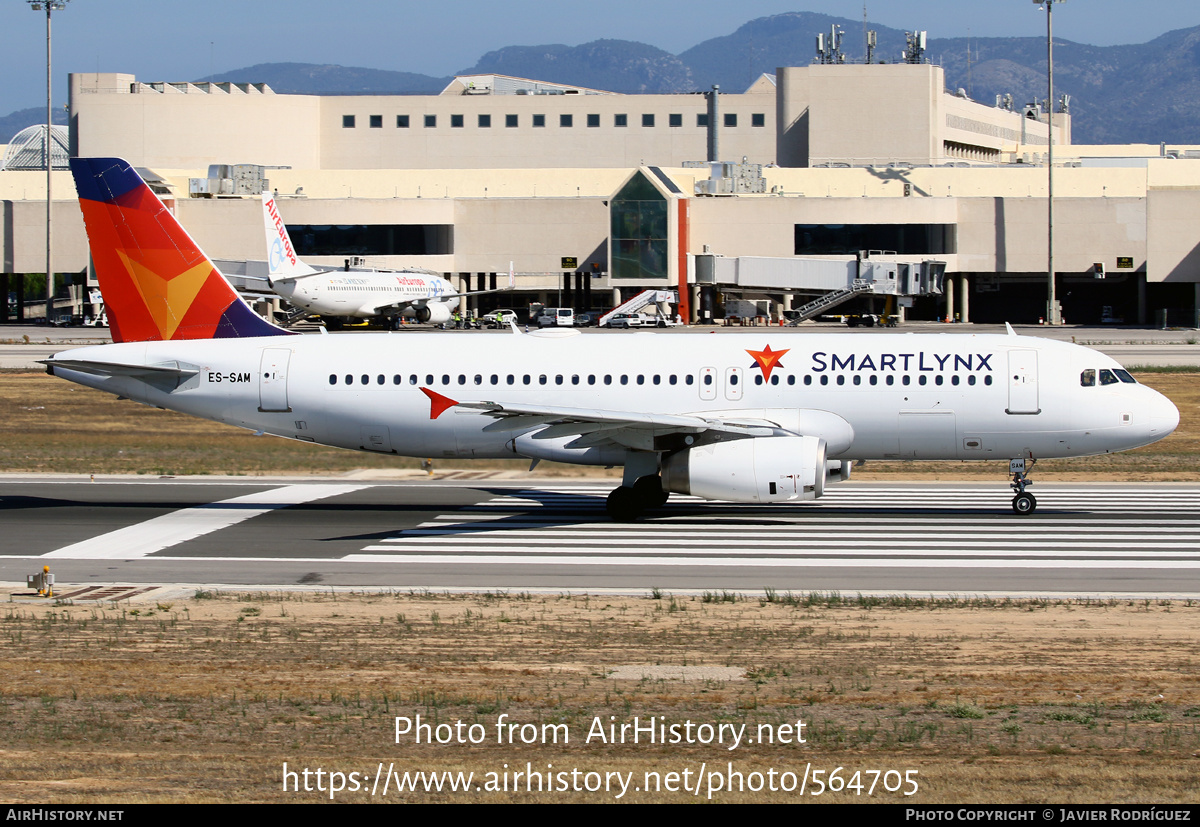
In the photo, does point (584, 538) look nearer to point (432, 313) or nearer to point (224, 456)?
point (224, 456)

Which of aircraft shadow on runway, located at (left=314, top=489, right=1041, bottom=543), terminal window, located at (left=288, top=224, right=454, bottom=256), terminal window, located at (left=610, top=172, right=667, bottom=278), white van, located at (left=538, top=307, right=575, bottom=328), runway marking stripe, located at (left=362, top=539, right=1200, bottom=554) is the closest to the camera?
runway marking stripe, located at (left=362, top=539, right=1200, bottom=554)

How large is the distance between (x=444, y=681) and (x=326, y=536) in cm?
1273

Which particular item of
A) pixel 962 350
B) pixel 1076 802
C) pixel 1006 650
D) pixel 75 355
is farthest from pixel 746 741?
pixel 75 355

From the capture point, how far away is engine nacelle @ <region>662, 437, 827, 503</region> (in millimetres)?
27219

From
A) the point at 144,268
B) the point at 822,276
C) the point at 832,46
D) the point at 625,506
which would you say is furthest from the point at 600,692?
the point at 832,46

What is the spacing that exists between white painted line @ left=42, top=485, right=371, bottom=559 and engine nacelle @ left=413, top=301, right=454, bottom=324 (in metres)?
63.7

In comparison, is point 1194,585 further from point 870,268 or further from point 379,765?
point 870,268

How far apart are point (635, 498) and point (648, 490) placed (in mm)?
348

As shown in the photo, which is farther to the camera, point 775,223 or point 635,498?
point 775,223

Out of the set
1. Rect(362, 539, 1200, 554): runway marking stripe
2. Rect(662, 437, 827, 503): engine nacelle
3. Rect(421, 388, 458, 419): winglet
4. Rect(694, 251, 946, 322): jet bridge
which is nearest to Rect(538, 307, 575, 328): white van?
Rect(694, 251, 946, 322): jet bridge

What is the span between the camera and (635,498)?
29781 mm

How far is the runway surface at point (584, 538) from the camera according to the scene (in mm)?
23719

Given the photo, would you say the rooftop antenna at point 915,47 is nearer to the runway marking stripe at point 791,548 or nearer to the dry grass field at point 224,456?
the dry grass field at point 224,456

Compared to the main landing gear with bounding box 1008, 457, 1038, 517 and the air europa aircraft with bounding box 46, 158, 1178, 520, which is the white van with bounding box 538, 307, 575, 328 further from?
the main landing gear with bounding box 1008, 457, 1038, 517
